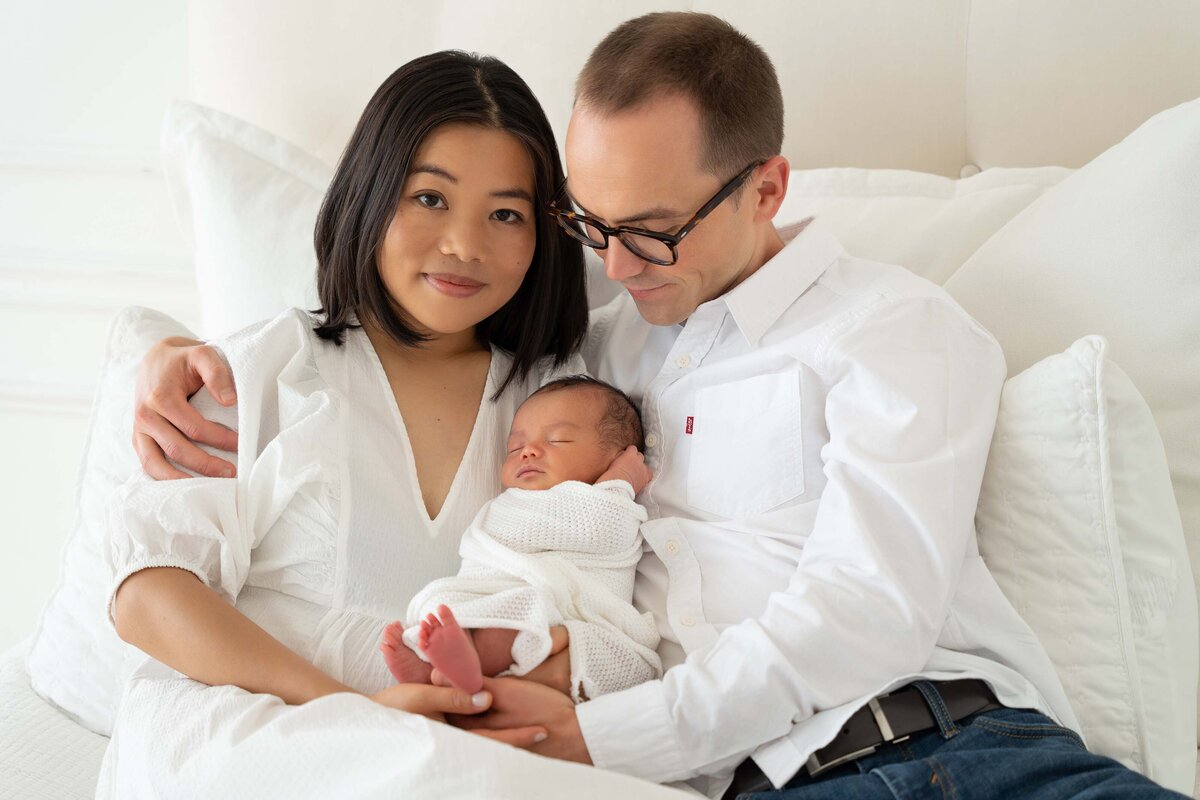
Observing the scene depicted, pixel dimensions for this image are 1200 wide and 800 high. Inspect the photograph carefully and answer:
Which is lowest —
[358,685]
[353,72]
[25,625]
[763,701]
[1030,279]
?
[25,625]

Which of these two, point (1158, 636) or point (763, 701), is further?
point (1158, 636)

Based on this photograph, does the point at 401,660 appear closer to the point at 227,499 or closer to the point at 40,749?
the point at 227,499

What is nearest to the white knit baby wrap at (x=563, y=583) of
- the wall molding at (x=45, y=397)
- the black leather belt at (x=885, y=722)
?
the black leather belt at (x=885, y=722)

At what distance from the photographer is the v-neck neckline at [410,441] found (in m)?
1.63

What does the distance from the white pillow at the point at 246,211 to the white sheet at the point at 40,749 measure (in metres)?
0.72

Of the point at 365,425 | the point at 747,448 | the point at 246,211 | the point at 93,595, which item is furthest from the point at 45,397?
the point at 747,448

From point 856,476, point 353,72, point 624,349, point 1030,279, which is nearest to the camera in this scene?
point 856,476

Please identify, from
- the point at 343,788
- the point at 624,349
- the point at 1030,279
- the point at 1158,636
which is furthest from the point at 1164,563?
the point at 343,788

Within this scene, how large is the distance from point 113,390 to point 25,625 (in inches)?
48.9

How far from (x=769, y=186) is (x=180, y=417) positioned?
0.97 m

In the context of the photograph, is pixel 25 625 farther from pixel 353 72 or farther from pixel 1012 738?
pixel 1012 738

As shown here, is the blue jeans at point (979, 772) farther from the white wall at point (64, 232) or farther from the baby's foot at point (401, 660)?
the white wall at point (64, 232)

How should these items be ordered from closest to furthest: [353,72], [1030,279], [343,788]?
1. [343,788]
2. [1030,279]
3. [353,72]

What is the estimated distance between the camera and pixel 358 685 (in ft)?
4.83
